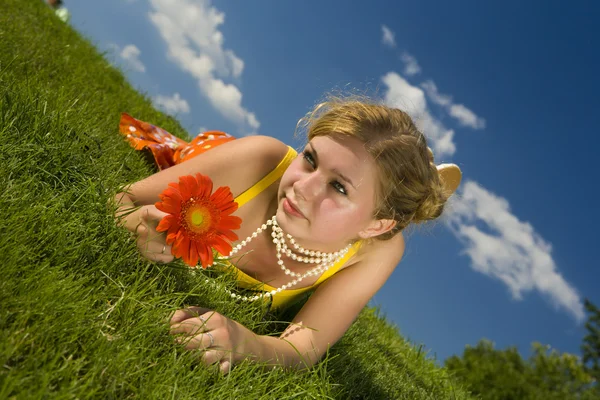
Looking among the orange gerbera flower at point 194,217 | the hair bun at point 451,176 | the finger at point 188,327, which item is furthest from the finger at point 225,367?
the hair bun at point 451,176

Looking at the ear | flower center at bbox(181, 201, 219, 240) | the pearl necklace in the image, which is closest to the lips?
the pearl necklace

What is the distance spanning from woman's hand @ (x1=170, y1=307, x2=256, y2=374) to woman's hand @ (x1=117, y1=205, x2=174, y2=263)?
1.01 feet

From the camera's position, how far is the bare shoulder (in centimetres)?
287

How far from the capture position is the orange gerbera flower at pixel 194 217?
1.93 metres

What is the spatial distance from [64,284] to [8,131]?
1.09m

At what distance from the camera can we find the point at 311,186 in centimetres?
262

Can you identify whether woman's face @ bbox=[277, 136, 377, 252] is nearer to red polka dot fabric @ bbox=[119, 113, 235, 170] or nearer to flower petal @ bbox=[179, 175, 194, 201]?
flower petal @ bbox=[179, 175, 194, 201]

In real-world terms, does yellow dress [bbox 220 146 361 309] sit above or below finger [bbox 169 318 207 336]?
above

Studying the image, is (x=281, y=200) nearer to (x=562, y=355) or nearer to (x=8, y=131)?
(x=8, y=131)

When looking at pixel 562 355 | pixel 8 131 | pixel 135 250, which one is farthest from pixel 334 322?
pixel 562 355

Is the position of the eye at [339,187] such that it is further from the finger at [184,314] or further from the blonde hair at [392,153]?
the finger at [184,314]

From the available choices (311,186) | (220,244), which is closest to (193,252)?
(220,244)

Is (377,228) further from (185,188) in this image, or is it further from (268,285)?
(185,188)

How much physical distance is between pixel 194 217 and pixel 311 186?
823 millimetres
